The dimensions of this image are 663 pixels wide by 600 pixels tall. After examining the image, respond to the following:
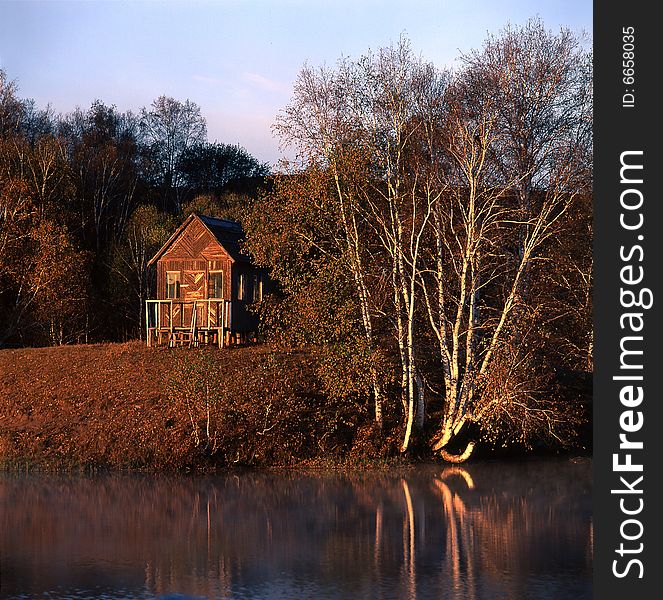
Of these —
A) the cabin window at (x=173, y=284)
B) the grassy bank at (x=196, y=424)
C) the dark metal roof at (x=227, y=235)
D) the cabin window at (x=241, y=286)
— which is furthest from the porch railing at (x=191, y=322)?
the grassy bank at (x=196, y=424)

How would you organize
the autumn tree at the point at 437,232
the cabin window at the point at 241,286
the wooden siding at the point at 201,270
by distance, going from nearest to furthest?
1. the autumn tree at the point at 437,232
2. the wooden siding at the point at 201,270
3. the cabin window at the point at 241,286

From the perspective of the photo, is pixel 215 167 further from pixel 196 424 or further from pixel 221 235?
pixel 196 424

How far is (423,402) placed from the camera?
3356 centimetres

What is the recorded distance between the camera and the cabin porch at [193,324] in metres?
45.1

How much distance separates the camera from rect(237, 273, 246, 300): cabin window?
48281mm

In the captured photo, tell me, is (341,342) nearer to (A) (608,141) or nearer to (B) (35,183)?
(A) (608,141)

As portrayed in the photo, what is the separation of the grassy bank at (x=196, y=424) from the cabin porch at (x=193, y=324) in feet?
23.8

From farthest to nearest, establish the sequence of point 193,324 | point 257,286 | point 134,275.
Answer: point 134,275, point 257,286, point 193,324

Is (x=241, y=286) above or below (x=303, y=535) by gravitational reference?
above

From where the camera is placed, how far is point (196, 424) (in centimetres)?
3244

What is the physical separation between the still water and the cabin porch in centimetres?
1495

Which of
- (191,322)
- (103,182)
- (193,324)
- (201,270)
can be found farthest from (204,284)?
(103,182)

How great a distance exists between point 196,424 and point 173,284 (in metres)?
18.2

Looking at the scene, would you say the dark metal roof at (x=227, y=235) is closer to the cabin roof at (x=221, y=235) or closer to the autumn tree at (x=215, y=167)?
the cabin roof at (x=221, y=235)
